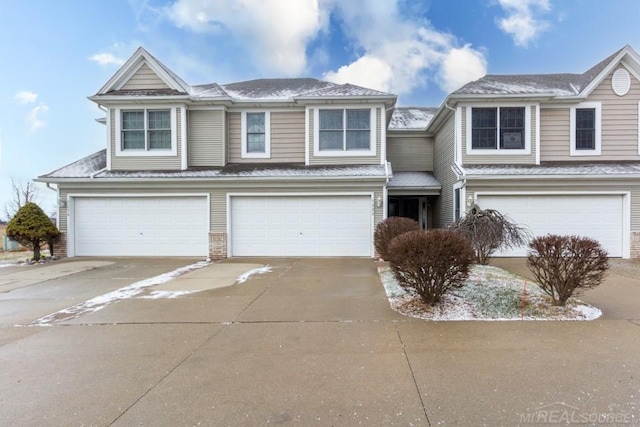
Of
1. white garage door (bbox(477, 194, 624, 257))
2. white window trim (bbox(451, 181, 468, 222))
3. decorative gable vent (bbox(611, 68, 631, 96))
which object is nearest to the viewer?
white garage door (bbox(477, 194, 624, 257))

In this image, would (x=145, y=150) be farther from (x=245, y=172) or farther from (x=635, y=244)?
(x=635, y=244)

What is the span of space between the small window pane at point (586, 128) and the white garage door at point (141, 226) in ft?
45.2

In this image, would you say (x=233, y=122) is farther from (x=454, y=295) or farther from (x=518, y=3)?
(x=518, y=3)

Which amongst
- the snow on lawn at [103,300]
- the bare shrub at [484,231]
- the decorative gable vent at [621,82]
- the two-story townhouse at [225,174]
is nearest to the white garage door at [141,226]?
the two-story townhouse at [225,174]

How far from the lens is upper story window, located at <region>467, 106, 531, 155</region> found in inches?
503

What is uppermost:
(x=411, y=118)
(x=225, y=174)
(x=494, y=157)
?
(x=411, y=118)

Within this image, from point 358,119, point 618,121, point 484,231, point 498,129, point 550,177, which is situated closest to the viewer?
point 484,231

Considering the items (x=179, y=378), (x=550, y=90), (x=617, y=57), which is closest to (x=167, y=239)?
(x=179, y=378)

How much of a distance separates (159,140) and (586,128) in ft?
51.7

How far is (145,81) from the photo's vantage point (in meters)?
13.8

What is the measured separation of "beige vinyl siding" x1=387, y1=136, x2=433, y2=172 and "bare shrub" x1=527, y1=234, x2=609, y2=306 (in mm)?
11142

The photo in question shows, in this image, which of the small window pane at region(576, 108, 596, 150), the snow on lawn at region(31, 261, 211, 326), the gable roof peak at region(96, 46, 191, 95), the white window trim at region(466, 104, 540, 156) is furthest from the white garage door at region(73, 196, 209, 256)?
the small window pane at region(576, 108, 596, 150)

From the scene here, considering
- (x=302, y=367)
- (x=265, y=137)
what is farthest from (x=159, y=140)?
(x=302, y=367)

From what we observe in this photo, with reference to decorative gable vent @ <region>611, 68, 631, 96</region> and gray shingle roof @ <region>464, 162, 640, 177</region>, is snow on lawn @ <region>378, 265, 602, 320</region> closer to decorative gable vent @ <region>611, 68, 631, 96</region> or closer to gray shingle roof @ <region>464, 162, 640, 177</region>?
gray shingle roof @ <region>464, 162, 640, 177</region>
